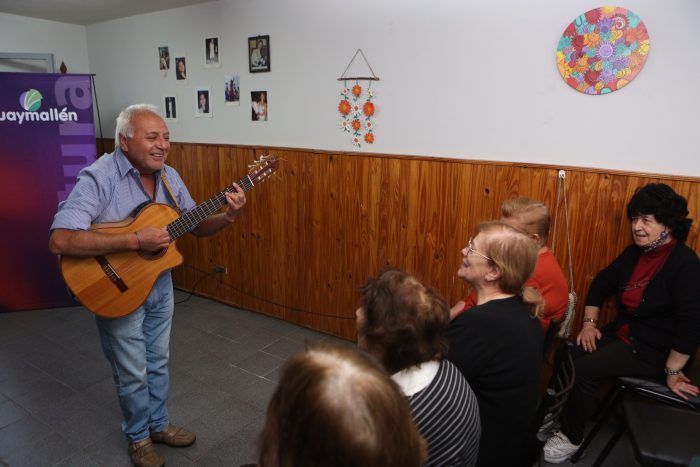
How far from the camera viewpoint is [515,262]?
1.48 m

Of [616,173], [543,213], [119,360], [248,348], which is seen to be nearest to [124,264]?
[119,360]

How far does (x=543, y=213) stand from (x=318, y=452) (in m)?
1.71

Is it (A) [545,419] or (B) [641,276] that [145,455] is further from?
(B) [641,276]

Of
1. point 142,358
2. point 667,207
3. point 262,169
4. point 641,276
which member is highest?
point 262,169

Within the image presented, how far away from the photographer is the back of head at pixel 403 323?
43.4 inches

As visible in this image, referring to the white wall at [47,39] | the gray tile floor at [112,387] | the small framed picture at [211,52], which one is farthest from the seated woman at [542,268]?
the white wall at [47,39]

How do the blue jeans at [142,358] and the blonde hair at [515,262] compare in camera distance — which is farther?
the blue jeans at [142,358]

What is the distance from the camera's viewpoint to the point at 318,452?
67 centimetres

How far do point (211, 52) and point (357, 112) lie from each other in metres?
1.47

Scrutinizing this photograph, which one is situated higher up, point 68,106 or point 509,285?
point 68,106

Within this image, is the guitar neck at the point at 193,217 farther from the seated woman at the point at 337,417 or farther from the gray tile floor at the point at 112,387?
the seated woman at the point at 337,417

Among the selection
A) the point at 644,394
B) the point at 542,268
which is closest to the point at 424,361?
the point at 542,268

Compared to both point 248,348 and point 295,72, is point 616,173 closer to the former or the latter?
point 295,72

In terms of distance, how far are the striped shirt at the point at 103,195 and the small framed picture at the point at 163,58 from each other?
2403 millimetres
